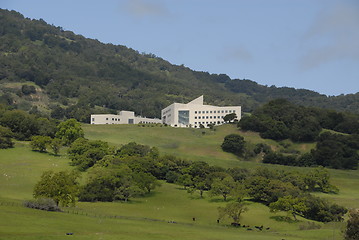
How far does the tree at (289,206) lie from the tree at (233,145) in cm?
7104

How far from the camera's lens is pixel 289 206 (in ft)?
293

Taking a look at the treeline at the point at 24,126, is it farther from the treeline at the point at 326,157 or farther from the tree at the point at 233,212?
the tree at the point at 233,212

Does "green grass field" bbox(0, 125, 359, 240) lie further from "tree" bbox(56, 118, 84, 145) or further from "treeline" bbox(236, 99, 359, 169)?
"treeline" bbox(236, 99, 359, 169)

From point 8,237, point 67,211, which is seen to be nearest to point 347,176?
point 67,211

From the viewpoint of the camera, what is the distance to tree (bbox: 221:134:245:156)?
163 metres

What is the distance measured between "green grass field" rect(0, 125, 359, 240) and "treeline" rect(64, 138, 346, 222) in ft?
7.17

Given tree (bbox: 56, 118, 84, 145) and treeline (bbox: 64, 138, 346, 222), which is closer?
treeline (bbox: 64, 138, 346, 222)

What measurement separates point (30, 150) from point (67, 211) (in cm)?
6329

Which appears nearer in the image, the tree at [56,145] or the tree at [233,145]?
the tree at [56,145]

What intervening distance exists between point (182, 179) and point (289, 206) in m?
26.8

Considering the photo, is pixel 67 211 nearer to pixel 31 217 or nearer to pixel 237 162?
pixel 31 217

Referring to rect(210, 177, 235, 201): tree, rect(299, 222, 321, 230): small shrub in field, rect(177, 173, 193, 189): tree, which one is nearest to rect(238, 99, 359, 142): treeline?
rect(177, 173, 193, 189): tree

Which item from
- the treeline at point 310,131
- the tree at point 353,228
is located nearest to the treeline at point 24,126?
the treeline at point 310,131

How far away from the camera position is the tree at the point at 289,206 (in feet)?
293
